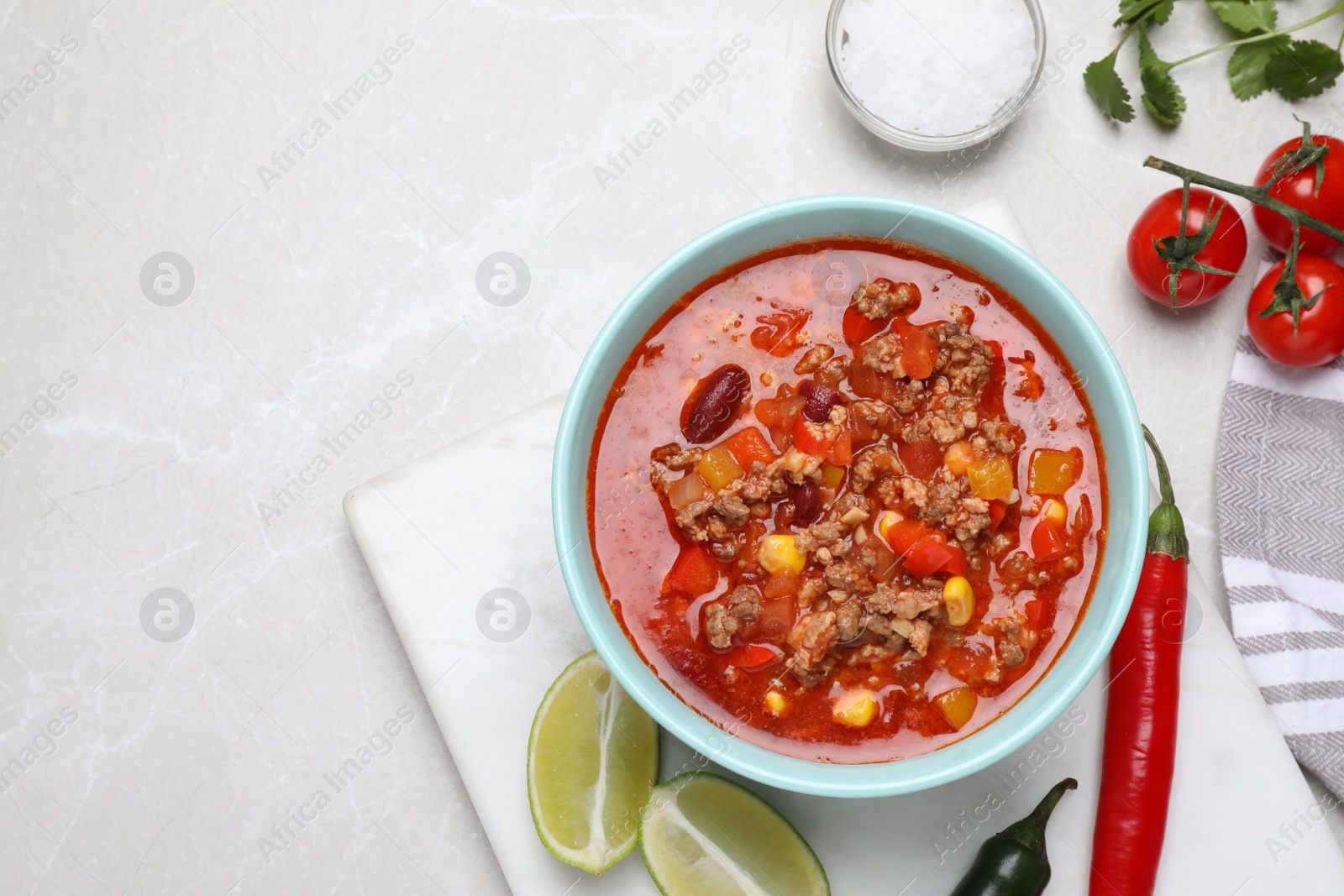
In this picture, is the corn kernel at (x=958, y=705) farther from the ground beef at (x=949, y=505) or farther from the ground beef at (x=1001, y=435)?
the ground beef at (x=1001, y=435)

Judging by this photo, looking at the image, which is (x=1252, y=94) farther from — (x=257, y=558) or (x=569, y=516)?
(x=257, y=558)

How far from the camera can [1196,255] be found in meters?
4.08

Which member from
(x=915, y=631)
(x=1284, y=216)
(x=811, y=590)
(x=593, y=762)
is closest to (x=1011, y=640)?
(x=915, y=631)

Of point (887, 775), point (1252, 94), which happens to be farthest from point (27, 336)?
point (1252, 94)

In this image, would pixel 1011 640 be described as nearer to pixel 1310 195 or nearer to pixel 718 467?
pixel 718 467

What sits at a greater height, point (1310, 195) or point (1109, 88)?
point (1109, 88)

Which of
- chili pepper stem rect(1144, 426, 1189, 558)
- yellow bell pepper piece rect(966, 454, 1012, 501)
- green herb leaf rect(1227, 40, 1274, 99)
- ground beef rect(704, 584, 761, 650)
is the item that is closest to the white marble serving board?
chili pepper stem rect(1144, 426, 1189, 558)

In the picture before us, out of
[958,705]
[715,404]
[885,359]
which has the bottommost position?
[958,705]

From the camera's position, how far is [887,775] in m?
3.09

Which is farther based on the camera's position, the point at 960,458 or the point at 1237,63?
the point at 1237,63

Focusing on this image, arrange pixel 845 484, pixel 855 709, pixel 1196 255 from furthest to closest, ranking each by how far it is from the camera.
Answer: pixel 1196 255, pixel 845 484, pixel 855 709

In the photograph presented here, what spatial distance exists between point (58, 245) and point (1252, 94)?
5.55 m

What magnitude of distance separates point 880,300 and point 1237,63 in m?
2.48

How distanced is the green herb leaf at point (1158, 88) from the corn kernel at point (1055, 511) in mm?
2202
